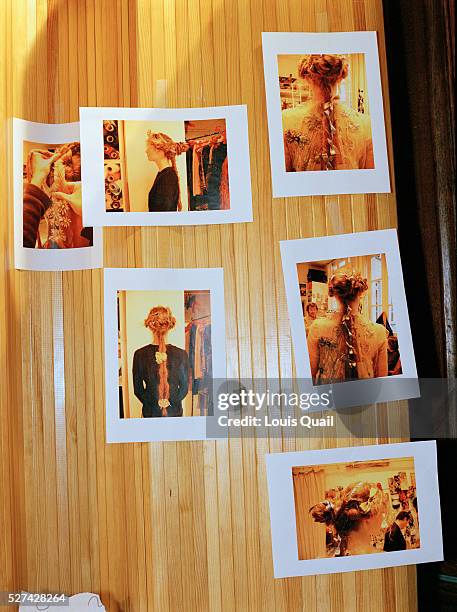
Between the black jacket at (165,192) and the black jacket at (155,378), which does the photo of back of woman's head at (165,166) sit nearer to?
the black jacket at (165,192)

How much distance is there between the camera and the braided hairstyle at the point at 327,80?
126cm

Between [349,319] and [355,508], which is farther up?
[349,319]

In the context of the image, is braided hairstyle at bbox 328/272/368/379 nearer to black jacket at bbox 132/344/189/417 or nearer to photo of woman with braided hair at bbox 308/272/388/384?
photo of woman with braided hair at bbox 308/272/388/384

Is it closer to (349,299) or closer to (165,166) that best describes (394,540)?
(349,299)

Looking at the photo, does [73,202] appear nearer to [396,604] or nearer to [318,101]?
[318,101]

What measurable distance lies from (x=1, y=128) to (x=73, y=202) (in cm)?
17

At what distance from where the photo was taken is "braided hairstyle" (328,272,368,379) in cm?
124

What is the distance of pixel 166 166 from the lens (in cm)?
125

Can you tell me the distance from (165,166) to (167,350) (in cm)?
32

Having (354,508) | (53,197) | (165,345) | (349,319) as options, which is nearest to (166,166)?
(53,197)

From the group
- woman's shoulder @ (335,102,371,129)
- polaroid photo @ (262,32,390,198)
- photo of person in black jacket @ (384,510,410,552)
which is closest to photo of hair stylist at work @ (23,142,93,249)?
polaroid photo @ (262,32,390,198)

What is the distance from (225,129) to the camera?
4.12 ft

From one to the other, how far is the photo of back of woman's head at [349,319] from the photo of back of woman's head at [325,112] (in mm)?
183

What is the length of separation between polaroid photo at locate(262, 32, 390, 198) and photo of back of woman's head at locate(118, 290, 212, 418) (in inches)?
10.2
